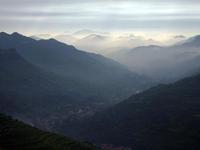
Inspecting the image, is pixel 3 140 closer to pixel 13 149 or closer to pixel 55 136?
pixel 13 149

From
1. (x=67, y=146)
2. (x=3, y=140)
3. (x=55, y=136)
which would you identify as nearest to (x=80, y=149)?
(x=67, y=146)

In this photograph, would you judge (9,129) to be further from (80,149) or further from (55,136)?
(80,149)

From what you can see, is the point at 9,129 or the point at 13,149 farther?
the point at 9,129

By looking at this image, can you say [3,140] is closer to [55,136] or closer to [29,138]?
[29,138]

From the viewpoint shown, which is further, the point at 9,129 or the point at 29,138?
the point at 9,129

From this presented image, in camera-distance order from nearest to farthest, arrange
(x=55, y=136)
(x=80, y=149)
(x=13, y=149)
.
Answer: (x=13, y=149)
(x=80, y=149)
(x=55, y=136)

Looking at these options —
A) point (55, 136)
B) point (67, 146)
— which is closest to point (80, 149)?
point (67, 146)

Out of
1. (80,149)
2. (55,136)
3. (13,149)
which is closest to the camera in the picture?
(13,149)

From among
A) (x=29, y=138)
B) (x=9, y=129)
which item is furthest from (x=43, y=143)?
(x=9, y=129)
